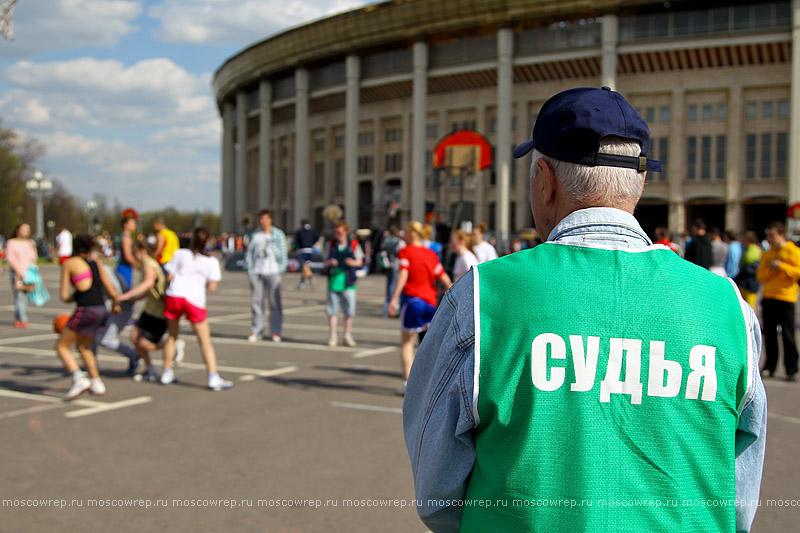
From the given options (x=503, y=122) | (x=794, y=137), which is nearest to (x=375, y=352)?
(x=503, y=122)

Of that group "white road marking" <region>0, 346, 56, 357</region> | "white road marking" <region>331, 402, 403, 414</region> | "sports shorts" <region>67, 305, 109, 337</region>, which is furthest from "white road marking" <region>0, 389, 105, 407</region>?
"white road marking" <region>0, 346, 56, 357</region>

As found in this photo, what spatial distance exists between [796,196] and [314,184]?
3702cm

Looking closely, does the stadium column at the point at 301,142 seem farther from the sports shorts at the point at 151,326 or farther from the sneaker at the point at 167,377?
the sneaker at the point at 167,377

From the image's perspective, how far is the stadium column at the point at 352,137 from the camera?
54094 mm

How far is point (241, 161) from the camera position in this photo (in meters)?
69.6

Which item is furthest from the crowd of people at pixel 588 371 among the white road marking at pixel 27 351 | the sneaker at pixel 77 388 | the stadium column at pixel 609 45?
the stadium column at pixel 609 45

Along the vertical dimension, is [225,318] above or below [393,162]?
below

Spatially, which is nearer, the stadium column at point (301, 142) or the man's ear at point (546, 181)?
the man's ear at point (546, 181)

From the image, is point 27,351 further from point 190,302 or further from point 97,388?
point 190,302

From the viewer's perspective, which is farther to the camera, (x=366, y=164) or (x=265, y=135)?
(x=265, y=135)

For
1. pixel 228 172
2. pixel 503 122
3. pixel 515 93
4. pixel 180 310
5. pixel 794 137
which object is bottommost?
pixel 180 310

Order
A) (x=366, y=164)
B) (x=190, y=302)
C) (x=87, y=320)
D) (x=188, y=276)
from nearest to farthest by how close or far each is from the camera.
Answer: (x=87, y=320), (x=190, y=302), (x=188, y=276), (x=366, y=164)

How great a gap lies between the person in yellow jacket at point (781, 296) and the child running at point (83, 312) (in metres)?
8.09

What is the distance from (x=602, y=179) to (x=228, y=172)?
75.1 meters
